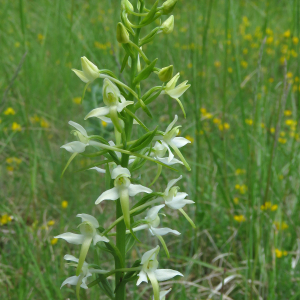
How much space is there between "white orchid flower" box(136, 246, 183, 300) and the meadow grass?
0.17 meters

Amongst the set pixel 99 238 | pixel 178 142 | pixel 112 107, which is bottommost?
pixel 99 238

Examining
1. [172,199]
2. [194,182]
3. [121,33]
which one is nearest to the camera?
[121,33]

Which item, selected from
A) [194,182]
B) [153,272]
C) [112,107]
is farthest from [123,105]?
[194,182]

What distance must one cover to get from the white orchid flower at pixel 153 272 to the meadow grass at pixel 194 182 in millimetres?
169

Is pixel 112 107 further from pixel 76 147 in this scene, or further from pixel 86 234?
pixel 86 234

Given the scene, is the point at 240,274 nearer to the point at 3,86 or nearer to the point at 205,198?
the point at 205,198

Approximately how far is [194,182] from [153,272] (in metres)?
1.08

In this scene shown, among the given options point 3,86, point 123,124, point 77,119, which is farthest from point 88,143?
point 3,86

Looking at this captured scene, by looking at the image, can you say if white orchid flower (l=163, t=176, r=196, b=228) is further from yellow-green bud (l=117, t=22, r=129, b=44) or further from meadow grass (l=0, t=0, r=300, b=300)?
yellow-green bud (l=117, t=22, r=129, b=44)

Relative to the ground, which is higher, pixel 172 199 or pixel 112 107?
pixel 112 107

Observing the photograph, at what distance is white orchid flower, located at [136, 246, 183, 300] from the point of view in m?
1.16

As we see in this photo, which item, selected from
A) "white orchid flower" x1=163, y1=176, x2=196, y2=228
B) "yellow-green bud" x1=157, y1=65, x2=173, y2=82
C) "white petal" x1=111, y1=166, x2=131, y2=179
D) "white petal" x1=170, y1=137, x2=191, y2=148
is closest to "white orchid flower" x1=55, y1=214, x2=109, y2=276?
"white petal" x1=111, y1=166, x2=131, y2=179

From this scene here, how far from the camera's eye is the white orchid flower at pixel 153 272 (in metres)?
1.16

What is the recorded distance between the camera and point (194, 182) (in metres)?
2.23
